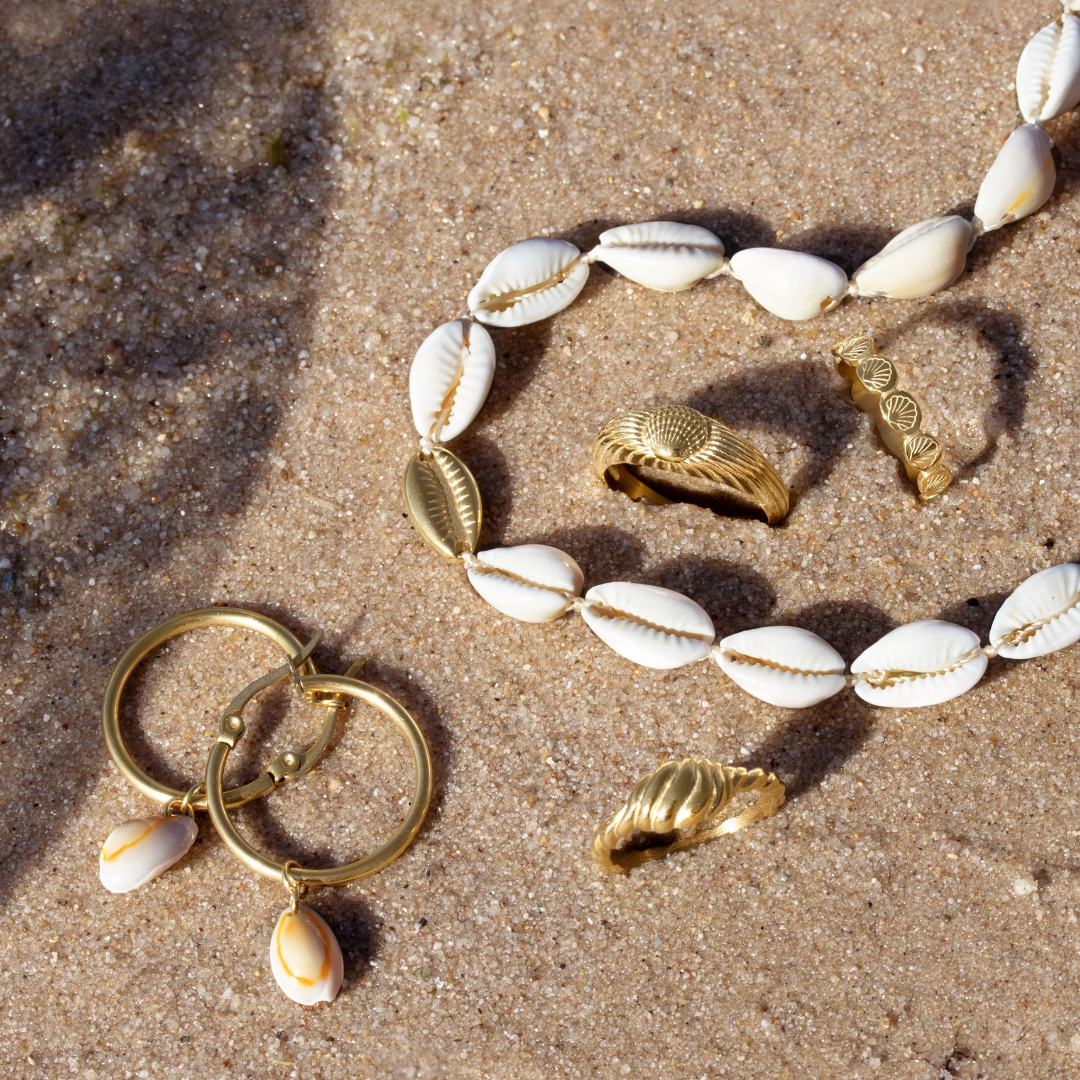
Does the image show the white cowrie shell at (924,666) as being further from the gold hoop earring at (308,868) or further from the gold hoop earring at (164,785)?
the gold hoop earring at (164,785)

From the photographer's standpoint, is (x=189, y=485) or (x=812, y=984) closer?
(x=812, y=984)

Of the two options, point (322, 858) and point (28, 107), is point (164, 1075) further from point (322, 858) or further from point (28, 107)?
point (28, 107)

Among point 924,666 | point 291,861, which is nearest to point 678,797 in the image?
point 924,666

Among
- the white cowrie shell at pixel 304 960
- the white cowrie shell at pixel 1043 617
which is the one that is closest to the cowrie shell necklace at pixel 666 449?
the white cowrie shell at pixel 1043 617

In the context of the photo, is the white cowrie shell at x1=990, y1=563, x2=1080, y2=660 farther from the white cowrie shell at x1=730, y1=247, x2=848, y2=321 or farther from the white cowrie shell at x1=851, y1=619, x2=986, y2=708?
the white cowrie shell at x1=730, y1=247, x2=848, y2=321

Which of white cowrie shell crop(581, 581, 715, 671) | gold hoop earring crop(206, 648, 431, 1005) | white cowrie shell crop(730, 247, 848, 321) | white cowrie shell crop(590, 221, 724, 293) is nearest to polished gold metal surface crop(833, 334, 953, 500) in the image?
white cowrie shell crop(730, 247, 848, 321)

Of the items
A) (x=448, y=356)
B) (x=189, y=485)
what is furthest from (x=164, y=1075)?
(x=448, y=356)

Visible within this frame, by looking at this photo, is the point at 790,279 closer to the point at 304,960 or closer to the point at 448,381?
the point at 448,381
